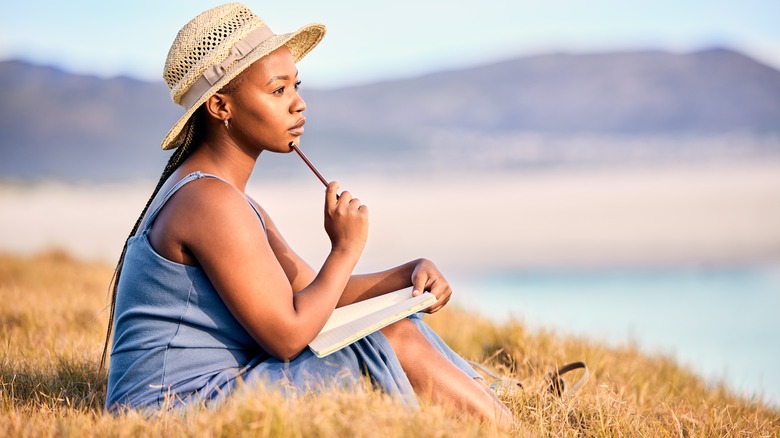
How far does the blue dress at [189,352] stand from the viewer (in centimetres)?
259

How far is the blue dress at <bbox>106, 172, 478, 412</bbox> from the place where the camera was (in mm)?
2586

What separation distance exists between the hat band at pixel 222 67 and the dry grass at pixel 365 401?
37.6 inches

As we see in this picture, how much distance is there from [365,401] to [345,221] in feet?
1.75

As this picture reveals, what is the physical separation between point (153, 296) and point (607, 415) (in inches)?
61.3

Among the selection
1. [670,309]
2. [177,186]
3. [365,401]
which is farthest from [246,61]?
[670,309]

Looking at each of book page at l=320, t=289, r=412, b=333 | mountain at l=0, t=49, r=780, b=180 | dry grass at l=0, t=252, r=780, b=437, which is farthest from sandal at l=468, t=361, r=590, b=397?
mountain at l=0, t=49, r=780, b=180

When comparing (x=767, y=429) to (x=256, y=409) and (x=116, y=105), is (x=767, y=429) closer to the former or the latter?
(x=256, y=409)

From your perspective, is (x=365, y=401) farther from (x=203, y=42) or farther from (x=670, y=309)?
(x=670, y=309)

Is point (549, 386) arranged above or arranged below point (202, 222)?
below

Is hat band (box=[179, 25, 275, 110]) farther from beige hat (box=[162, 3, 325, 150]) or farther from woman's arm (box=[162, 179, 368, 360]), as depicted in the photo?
woman's arm (box=[162, 179, 368, 360])

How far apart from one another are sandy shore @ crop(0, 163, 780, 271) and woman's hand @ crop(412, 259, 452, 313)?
6230mm

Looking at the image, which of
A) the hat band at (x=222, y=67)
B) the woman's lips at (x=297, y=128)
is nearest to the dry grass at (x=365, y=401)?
the woman's lips at (x=297, y=128)

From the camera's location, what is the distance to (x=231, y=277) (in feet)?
8.07

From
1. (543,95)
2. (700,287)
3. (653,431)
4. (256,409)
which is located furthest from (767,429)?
(543,95)
